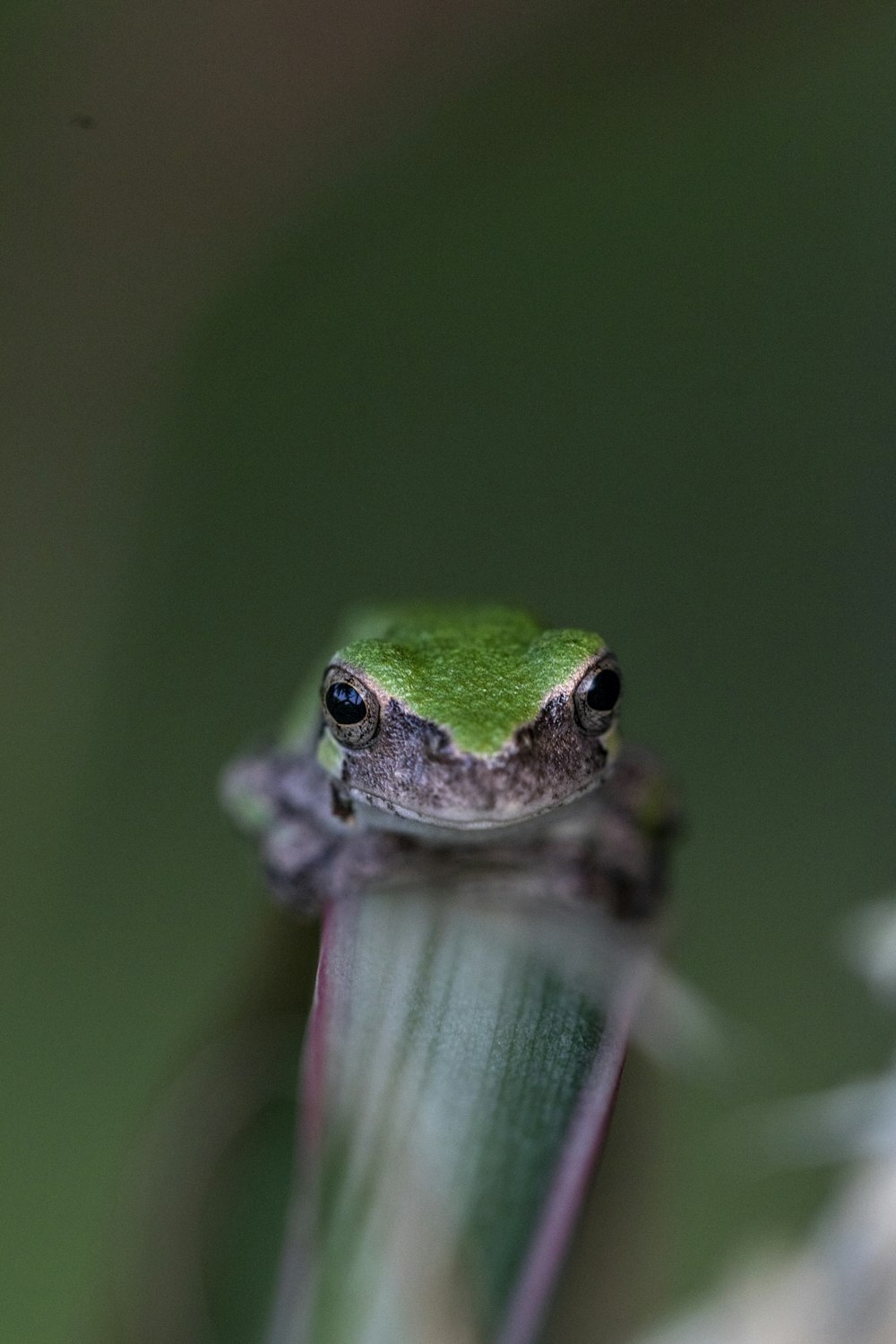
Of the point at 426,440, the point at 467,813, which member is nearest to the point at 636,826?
the point at 467,813

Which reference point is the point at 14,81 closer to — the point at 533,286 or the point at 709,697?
the point at 533,286

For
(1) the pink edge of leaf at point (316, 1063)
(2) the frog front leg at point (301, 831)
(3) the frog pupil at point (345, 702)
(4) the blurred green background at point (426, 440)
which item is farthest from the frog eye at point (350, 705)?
(1) the pink edge of leaf at point (316, 1063)

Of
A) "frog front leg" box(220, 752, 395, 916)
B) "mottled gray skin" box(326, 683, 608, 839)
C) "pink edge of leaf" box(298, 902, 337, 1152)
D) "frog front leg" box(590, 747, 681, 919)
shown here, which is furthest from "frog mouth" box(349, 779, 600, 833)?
"pink edge of leaf" box(298, 902, 337, 1152)

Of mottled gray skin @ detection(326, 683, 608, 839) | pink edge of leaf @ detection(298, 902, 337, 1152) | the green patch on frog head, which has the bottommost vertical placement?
pink edge of leaf @ detection(298, 902, 337, 1152)

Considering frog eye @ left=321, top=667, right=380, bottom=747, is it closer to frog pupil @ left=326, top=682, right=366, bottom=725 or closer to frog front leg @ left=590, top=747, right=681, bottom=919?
frog pupil @ left=326, top=682, right=366, bottom=725

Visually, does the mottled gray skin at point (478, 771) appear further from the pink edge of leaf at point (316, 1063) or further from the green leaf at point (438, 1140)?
the pink edge of leaf at point (316, 1063)

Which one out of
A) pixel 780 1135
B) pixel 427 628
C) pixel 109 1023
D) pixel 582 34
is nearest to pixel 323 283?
pixel 582 34

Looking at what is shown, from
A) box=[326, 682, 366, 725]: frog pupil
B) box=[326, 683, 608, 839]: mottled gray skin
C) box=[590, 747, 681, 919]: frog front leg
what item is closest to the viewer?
box=[326, 683, 608, 839]: mottled gray skin
